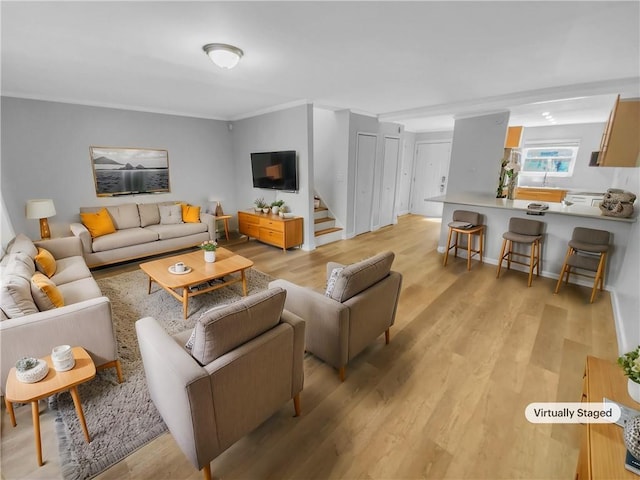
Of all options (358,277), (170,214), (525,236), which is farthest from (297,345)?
(170,214)

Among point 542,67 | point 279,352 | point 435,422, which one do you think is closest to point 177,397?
point 279,352

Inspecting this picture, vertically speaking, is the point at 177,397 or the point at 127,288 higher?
the point at 177,397

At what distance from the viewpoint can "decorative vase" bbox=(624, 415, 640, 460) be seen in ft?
3.06

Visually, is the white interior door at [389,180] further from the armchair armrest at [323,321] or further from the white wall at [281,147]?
the armchair armrest at [323,321]

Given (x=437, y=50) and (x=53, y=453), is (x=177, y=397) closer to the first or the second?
(x=53, y=453)

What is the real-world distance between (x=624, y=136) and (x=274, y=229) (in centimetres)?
465

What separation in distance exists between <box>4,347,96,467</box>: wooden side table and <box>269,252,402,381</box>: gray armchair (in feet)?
3.96

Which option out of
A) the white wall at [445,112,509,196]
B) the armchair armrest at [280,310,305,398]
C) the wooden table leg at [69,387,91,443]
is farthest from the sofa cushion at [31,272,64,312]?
the white wall at [445,112,509,196]

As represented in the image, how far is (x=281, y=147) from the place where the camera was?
4863 mm

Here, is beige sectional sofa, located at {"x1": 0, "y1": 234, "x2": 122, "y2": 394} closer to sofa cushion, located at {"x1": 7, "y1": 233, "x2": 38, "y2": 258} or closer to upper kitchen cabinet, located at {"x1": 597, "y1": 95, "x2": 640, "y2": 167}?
sofa cushion, located at {"x1": 7, "y1": 233, "x2": 38, "y2": 258}

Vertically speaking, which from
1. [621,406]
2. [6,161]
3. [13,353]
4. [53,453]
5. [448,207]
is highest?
[6,161]

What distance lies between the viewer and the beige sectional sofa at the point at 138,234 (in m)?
3.89

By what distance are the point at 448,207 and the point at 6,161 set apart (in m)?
6.47

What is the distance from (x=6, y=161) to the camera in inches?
147
